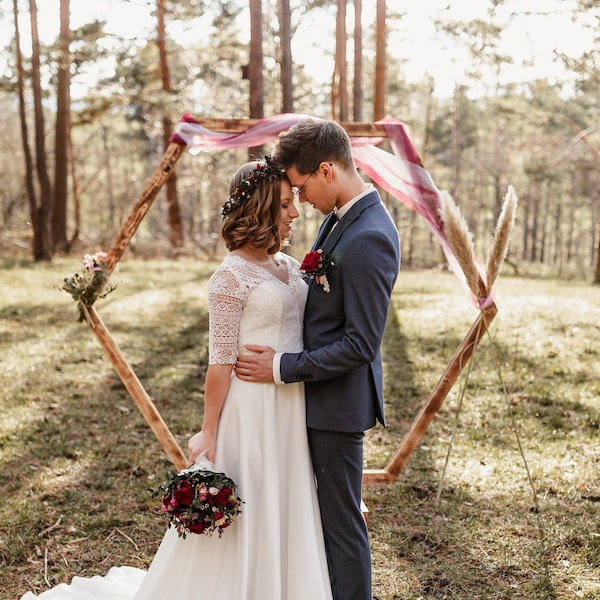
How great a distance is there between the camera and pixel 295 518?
2.94 m

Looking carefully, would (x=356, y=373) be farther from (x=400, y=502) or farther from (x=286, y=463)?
(x=400, y=502)

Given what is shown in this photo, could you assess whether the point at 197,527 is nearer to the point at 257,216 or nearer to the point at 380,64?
the point at 257,216

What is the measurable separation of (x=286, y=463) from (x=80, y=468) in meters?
2.89

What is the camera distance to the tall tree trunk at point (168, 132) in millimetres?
20047

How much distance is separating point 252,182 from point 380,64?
10110 millimetres

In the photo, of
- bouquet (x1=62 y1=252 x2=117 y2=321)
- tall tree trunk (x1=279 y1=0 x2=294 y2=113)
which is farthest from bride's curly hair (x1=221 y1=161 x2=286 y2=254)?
tall tree trunk (x1=279 y1=0 x2=294 y2=113)

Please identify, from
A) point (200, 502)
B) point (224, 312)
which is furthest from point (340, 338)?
point (200, 502)

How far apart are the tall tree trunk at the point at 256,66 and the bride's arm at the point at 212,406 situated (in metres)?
7.08

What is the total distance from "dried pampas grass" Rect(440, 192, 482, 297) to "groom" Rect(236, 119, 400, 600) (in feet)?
3.83

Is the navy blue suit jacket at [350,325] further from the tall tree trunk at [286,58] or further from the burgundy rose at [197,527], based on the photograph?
the tall tree trunk at [286,58]

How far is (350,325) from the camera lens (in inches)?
105

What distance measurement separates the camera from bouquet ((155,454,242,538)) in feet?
8.80

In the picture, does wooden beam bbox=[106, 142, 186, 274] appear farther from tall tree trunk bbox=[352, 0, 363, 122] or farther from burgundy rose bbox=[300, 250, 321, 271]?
tall tree trunk bbox=[352, 0, 363, 122]

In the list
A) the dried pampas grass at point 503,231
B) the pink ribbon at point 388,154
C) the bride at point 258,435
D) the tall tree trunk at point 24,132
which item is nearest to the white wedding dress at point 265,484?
the bride at point 258,435
